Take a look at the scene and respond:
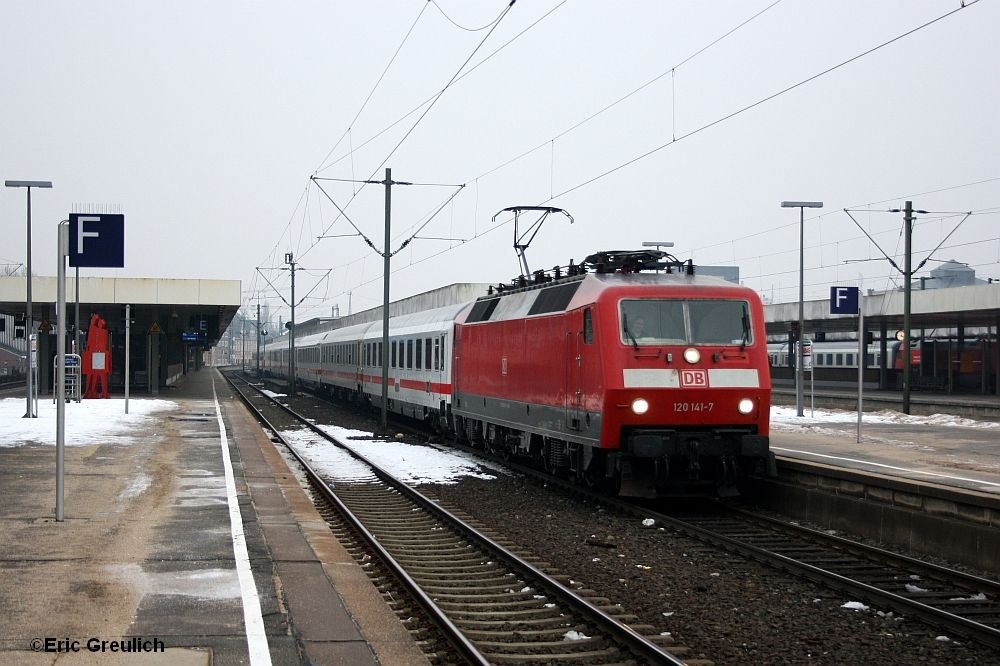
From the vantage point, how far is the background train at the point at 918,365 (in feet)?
161

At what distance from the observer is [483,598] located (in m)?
9.34

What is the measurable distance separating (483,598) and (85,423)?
67.9 feet

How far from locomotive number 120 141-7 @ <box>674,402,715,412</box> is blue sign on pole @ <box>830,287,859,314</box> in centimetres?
766

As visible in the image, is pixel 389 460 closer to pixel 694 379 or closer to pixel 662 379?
pixel 662 379

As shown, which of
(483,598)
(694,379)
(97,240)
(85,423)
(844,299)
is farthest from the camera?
(85,423)

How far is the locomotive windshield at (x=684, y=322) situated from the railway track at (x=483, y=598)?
3.42m

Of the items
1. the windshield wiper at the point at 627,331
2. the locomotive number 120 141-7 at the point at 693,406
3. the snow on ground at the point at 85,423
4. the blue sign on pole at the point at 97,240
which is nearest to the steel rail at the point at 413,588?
the blue sign on pole at the point at 97,240

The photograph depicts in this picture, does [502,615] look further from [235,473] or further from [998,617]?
[235,473]

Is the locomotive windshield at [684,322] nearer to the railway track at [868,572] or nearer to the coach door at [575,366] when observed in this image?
the coach door at [575,366]

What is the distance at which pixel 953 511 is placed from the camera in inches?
448

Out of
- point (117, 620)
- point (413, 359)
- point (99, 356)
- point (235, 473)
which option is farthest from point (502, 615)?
point (99, 356)

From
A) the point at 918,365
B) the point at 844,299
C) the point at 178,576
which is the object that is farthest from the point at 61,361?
the point at 918,365

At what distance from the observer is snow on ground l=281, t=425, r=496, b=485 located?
62.1 feet

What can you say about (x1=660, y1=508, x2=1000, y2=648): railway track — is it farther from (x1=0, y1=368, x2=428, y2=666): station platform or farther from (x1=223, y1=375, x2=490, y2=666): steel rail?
(x1=0, y1=368, x2=428, y2=666): station platform
